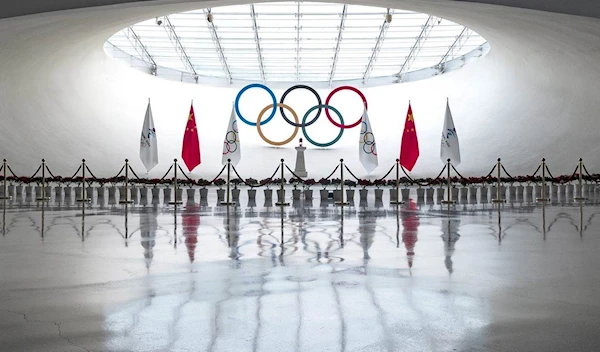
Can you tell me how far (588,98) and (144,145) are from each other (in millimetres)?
18343

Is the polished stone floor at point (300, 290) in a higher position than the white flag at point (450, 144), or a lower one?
lower

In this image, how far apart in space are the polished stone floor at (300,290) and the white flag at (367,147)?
1637 cm

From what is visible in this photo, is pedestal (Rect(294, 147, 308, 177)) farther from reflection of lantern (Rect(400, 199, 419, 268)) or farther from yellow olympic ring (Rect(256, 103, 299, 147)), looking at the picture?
reflection of lantern (Rect(400, 199, 419, 268))

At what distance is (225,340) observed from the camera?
3402mm

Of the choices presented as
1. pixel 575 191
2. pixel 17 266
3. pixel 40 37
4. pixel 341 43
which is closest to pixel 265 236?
pixel 17 266

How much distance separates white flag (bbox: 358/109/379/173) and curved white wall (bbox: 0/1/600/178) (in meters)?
4.58

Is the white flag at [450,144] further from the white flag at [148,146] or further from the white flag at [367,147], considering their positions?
the white flag at [148,146]

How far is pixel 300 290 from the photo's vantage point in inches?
184

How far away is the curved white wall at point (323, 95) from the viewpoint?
19281 mm

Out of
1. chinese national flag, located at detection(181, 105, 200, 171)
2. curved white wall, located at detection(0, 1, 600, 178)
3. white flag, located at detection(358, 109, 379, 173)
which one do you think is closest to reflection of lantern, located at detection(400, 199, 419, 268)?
curved white wall, located at detection(0, 1, 600, 178)

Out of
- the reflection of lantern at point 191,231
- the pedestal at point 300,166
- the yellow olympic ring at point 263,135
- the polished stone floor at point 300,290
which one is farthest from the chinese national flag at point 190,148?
the polished stone floor at point 300,290

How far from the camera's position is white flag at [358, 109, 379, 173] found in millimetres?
25234

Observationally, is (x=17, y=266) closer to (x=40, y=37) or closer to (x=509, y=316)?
(x=509, y=316)

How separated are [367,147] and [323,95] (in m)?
11.8
